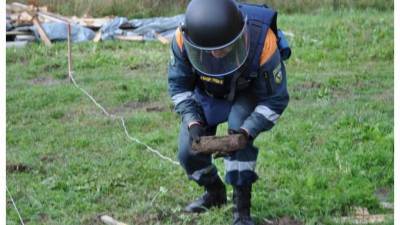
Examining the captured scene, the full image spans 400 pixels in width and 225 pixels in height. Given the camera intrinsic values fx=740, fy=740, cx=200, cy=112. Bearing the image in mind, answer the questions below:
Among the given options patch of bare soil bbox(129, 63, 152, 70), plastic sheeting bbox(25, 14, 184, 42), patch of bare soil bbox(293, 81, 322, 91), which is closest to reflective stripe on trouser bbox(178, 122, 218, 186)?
patch of bare soil bbox(293, 81, 322, 91)

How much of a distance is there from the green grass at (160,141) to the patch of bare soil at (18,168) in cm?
7

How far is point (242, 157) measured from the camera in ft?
16.0

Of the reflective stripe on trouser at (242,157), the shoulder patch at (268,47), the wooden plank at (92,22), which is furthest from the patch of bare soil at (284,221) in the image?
→ the wooden plank at (92,22)

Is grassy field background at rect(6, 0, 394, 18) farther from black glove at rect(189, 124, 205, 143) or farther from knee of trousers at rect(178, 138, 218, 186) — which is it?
black glove at rect(189, 124, 205, 143)

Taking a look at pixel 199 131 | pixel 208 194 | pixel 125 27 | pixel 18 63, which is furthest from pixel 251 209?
pixel 125 27

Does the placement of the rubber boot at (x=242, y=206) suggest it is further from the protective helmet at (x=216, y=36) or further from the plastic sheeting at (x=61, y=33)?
the plastic sheeting at (x=61, y=33)

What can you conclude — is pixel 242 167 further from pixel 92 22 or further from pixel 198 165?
pixel 92 22

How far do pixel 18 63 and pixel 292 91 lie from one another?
5.65 m

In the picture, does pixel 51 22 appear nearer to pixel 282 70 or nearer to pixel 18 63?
pixel 18 63

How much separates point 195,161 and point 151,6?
47.9 ft

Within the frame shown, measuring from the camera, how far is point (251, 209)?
5430 mm

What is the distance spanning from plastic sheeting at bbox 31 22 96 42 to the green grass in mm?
2048

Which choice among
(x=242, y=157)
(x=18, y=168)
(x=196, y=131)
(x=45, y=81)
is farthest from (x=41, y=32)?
(x=242, y=157)

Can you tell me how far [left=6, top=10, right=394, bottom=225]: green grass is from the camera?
5.62 m
